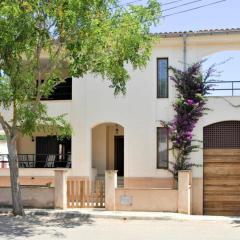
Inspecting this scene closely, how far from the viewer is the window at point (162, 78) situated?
22469 mm

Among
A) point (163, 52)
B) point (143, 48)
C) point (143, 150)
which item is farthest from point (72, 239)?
point (163, 52)

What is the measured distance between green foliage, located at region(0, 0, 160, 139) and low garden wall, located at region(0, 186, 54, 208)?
121 inches

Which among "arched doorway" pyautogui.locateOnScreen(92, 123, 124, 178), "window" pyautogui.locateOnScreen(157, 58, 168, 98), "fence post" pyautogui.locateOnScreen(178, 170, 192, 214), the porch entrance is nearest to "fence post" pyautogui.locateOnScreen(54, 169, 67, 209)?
"fence post" pyautogui.locateOnScreen(178, 170, 192, 214)

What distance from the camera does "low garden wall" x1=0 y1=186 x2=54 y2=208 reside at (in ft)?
61.6

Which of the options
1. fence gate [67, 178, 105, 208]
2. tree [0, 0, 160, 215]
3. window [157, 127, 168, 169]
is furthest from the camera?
window [157, 127, 168, 169]

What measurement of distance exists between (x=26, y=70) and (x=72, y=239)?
5.41 m

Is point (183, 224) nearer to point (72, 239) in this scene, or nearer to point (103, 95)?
point (72, 239)

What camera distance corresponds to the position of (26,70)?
15609 millimetres

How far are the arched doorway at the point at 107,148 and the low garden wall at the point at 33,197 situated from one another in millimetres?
6487

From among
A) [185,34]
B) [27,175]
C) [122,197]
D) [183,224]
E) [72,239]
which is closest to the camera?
[72,239]

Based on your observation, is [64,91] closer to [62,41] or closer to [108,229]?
[62,41]

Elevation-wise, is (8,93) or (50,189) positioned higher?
(8,93)

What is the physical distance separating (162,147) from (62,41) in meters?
8.31

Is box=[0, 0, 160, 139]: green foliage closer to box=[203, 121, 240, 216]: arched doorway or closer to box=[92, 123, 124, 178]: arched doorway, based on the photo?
box=[203, 121, 240, 216]: arched doorway
